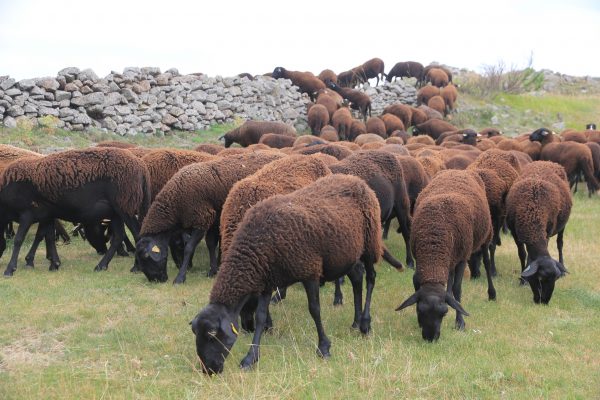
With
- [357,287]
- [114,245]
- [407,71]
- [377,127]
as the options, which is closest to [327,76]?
[407,71]

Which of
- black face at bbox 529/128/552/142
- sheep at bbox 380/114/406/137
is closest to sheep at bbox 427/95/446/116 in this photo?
sheep at bbox 380/114/406/137

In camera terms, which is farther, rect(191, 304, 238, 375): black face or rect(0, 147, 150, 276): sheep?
rect(0, 147, 150, 276): sheep

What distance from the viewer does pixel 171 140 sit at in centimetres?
2170

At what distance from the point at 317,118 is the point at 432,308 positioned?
19113 mm

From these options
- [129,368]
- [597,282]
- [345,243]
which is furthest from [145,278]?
[597,282]

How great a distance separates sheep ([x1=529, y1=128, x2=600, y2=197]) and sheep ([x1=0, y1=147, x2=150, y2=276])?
11.8 meters

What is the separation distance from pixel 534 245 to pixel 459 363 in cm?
315

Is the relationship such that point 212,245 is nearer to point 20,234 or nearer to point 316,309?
point 20,234

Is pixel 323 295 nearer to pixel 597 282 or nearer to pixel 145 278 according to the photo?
pixel 145 278

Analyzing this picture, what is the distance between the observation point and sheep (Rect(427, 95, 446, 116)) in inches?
1188

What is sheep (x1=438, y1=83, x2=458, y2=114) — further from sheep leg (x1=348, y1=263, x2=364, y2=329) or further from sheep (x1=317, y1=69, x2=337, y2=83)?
sheep leg (x1=348, y1=263, x2=364, y2=329)

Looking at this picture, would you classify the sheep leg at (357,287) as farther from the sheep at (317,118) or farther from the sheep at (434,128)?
the sheep at (434,128)

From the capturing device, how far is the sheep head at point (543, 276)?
26.1 feet

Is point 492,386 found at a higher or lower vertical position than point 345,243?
lower
